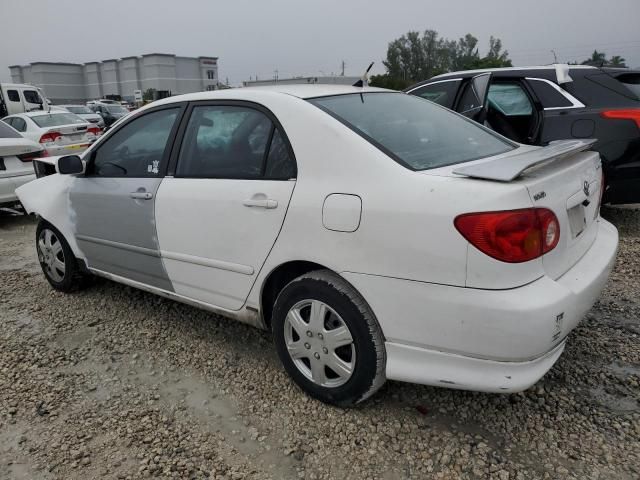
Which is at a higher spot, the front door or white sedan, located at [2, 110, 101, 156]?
the front door

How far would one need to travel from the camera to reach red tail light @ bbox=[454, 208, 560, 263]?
1.93 m

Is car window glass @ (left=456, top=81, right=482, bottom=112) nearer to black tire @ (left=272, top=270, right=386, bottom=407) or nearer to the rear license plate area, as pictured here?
the rear license plate area

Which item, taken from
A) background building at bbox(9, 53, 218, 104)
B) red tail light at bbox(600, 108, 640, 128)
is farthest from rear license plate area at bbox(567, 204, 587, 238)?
background building at bbox(9, 53, 218, 104)

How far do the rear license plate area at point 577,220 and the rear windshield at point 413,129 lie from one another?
522 millimetres

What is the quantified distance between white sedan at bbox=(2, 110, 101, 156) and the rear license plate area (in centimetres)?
1113

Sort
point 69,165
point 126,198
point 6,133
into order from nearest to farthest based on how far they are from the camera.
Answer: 1. point 126,198
2. point 69,165
3. point 6,133

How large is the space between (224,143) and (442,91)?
359cm

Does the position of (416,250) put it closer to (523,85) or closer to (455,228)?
(455,228)

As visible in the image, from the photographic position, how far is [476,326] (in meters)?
2.00

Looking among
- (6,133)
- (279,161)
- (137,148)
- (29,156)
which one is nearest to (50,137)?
(6,133)

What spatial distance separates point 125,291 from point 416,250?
3.02 meters

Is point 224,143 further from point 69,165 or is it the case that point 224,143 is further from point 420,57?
point 420,57

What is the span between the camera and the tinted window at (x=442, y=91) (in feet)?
18.3

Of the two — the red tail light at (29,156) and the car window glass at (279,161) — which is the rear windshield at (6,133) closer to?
the red tail light at (29,156)
